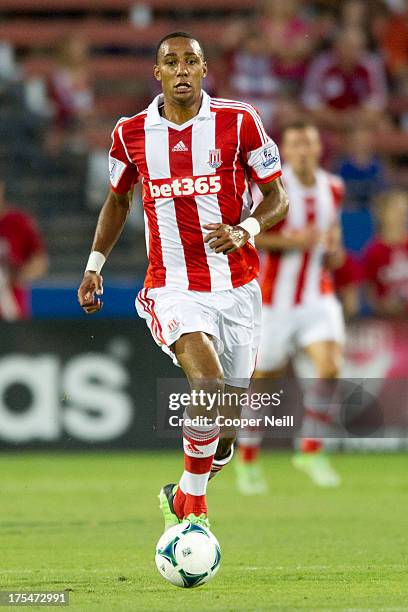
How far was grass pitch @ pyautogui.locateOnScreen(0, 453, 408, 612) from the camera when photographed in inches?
208

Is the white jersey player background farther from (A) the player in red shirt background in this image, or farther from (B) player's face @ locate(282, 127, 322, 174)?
(A) the player in red shirt background

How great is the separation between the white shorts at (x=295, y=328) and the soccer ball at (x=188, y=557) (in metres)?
4.75

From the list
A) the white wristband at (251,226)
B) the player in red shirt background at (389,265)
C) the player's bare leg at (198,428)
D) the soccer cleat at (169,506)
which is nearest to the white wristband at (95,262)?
the player's bare leg at (198,428)

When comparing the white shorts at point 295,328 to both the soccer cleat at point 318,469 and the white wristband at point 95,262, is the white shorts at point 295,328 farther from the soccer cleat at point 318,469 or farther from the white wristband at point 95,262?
the white wristband at point 95,262

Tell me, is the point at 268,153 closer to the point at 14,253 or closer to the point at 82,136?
the point at 14,253

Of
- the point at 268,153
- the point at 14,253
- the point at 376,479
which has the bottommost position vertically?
the point at 376,479

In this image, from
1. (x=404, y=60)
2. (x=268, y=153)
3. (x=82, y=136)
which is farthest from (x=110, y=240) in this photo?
(x=404, y=60)

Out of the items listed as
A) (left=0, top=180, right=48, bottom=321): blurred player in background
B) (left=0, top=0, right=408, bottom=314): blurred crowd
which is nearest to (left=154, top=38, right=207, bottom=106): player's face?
(left=0, top=180, right=48, bottom=321): blurred player in background

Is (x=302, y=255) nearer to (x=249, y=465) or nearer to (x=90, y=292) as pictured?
(x=249, y=465)

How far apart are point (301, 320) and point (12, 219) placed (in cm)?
308

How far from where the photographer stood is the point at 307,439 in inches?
405

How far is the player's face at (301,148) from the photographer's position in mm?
9758

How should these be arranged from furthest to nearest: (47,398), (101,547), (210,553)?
(47,398) → (101,547) → (210,553)

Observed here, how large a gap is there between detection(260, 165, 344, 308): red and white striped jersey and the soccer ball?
15.8 ft
